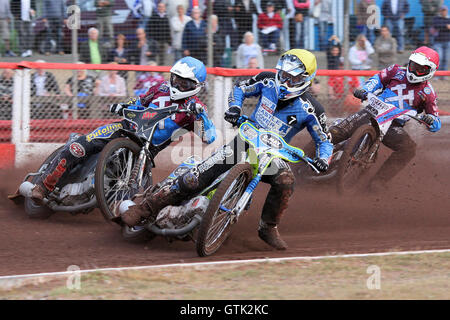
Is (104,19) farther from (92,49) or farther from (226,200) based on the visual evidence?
(226,200)

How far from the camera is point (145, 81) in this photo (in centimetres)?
1055

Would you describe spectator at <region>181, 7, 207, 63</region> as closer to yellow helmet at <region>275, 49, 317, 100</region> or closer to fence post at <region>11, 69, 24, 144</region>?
fence post at <region>11, 69, 24, 144</region>

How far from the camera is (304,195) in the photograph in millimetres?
9484

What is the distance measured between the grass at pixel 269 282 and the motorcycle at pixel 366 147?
10.6 ft

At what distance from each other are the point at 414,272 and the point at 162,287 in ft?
6.81

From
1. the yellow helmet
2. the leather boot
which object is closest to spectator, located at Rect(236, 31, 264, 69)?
the yellow helmet

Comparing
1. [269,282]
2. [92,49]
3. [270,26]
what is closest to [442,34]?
[270,26]

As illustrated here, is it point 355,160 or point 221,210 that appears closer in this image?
point 221,210

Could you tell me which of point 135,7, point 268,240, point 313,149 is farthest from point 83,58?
point 268,240

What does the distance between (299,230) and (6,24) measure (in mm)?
6146

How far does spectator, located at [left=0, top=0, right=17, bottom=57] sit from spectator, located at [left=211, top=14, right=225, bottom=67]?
308 centimetres

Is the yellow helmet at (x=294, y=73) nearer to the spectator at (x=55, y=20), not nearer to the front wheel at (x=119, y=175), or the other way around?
the front wheel at (x=119, y=175)

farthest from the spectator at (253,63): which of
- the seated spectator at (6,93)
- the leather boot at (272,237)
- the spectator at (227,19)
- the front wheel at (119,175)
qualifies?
the leather boot at (272,237)

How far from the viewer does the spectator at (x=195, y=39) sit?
1167cm
